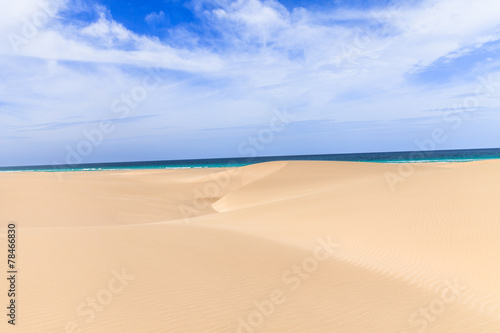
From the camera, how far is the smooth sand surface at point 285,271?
429 cm

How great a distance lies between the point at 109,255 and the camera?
6.16 meters

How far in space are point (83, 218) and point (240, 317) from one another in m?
11.0

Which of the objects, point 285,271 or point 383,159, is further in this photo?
point 383,159

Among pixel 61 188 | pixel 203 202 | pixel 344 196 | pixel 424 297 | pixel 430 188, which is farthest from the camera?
pixel 203 202

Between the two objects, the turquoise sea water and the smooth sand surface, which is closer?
the smooth sand surface

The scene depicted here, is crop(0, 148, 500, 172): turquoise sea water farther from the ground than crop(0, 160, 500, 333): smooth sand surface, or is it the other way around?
crop(0, 148, 500, 172): turquoise sea water

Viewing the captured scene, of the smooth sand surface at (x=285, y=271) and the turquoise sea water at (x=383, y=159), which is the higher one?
the turquoise sea water at (x=383, y=159)

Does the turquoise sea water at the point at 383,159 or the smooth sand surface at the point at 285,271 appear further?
the turquoise sea water at the point at 383,159

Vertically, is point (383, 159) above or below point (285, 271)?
above

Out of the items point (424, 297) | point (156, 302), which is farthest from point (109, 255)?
point (424, 297)

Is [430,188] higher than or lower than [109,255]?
higher

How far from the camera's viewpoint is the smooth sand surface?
4285mm

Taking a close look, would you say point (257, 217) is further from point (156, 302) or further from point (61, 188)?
point (61, 188)

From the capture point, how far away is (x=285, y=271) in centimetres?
615
